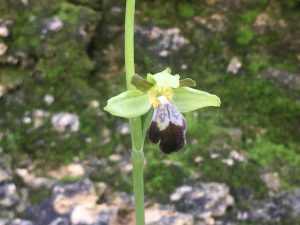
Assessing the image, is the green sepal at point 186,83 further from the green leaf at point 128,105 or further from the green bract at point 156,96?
the green leaf at point 128,105

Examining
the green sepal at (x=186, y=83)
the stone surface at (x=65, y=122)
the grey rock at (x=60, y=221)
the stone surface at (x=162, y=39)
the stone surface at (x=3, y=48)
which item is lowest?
the grey rock at (x=60, y=221)

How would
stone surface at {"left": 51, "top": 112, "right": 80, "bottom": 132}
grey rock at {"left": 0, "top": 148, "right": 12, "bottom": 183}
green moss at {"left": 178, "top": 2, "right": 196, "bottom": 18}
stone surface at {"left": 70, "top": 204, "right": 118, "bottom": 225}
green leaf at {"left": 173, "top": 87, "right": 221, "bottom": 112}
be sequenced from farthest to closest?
green moss at {"left": 178, "top": 2, "right": 196, "bottom": 18} → stone surface at {"left": 51, "top": 112, "right": 80, "bottom": 132} → grey rock at {"left": 0, "top": 148, "right": 12, "bottom": 183} → stone surface at {"left": 70, "top": 204, "right": 118, "bottom": 225} → green leaf at {"left": 173, "top": 87, "right": 221, "bottom": 112}

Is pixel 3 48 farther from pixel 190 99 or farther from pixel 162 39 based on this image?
pixel 190 99

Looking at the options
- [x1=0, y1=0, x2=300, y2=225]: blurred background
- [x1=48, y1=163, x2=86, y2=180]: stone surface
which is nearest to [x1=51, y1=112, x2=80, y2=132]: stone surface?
[x1=0, y1=0, x2=300, y2=225]: blurred background

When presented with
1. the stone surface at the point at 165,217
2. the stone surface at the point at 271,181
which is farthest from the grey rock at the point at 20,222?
the stone surface at the point at 271,181

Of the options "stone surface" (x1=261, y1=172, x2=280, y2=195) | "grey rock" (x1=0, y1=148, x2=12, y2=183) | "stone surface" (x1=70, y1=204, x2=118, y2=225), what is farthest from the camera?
"stone surface" (x1=261, y1=172, x2=280, y2=195)

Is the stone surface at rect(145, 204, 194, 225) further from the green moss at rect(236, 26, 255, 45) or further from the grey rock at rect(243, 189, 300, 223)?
the green moss at rect(236, 26, 255, 45)

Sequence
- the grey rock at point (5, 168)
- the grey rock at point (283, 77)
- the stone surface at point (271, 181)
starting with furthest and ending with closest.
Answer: the grey rock at point (283, 77)
the stone surface at point (271, 181)
the grey rock at point (5, 168)
